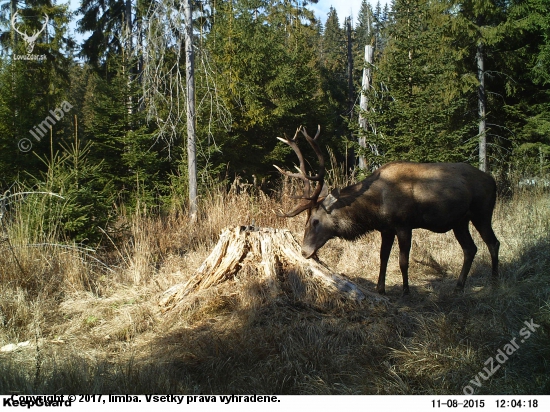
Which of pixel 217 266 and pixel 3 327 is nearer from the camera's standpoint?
pixel 3 327

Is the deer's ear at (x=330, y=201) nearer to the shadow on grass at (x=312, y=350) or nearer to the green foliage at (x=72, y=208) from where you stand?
the shadow on grass at (x=312, y=350)

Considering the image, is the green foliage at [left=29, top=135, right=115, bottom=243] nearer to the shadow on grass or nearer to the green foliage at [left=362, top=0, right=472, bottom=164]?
the shadow on grass

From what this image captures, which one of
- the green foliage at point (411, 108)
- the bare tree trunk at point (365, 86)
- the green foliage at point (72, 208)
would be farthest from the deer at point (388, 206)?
the bare tree trunk at point (365, 86)

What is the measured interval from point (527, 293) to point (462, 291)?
2.67ft

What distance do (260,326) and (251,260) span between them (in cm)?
105

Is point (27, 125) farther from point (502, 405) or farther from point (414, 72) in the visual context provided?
point (502, 405)

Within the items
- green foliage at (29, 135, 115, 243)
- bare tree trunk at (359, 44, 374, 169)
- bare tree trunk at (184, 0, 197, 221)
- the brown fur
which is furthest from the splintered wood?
bare tree trunk at (359, 44, 374, 169)

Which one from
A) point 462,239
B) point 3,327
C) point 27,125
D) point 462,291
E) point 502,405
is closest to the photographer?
point 502,405

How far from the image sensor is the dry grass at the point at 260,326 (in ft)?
12.6

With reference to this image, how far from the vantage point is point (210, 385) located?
3.91 metres

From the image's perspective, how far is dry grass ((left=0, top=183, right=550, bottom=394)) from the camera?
151 inches

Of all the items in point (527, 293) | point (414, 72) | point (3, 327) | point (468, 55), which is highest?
point (468, 55)

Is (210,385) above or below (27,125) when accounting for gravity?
below

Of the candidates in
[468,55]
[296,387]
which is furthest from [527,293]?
[468,55]
